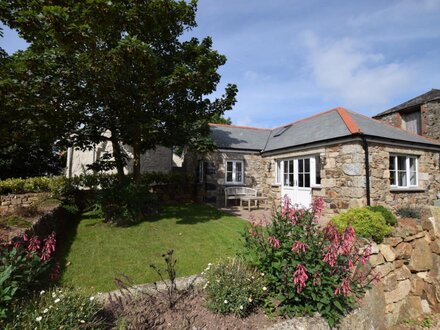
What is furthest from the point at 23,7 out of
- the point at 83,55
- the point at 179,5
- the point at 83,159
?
the point at 83,159

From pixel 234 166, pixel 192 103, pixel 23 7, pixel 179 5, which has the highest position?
pixel 179 5

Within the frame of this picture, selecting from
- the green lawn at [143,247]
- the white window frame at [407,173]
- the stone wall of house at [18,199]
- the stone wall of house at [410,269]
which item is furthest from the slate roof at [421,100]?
the stone wall of house at [18,199]

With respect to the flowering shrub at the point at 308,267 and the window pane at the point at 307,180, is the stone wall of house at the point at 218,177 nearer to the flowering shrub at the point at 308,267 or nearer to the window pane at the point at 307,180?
the window pane at the point at 307,180

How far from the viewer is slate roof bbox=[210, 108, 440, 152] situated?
984 cm

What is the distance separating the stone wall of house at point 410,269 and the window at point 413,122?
40.2ft

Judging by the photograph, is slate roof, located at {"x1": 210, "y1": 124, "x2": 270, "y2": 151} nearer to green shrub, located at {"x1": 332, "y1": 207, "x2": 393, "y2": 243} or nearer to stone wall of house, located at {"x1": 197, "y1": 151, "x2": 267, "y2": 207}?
stone wall of house, located at {"x1": 197, "y1": 151, "x2": 267, "y2": 207}

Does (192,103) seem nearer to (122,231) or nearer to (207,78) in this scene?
(207,78)

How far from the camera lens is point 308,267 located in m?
3.08

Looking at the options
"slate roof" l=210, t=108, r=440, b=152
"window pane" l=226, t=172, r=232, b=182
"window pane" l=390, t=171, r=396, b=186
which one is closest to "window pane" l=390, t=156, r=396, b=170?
"window pane" l=390, t=171, r=396, b=186

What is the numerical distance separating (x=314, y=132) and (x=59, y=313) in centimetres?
1142

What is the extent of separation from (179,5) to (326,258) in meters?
9.32

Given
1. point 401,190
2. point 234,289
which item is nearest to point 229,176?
point 401,190

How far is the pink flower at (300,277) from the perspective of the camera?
280 cm

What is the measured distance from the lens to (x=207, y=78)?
29.4 feet
